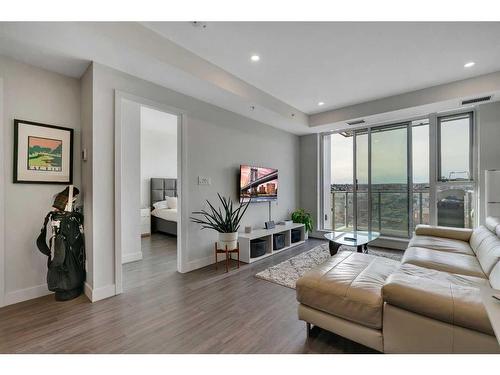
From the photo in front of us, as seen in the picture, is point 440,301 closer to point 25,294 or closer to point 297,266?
point 297,266

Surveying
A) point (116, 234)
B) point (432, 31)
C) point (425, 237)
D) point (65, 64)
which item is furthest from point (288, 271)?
point (65, 64)

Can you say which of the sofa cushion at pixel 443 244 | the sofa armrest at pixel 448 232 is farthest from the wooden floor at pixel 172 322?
the sofa armrest at pixel 448 232

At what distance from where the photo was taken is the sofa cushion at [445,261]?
6.49ft

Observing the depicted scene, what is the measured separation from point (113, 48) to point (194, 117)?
132cm

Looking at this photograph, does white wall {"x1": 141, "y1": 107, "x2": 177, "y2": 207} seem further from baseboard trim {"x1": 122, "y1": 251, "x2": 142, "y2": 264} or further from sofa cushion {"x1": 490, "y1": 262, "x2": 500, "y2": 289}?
sofa cushion {"x1": 490, "y1": 262, "x2": 500, "y2": 289}

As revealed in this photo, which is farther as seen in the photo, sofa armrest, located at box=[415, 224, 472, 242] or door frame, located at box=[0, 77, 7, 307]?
sofa armrest, located at box=[415, 224, 472, 242]

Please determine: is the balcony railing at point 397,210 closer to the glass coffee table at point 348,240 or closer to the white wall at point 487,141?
the white wall at point 487,141

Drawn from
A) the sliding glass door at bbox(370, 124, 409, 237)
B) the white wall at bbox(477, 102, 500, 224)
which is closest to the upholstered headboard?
the sliding glass door at bbox(370, 124, 409, 237)

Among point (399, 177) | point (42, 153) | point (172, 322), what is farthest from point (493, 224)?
point (42, 153)

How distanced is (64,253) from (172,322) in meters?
1.32

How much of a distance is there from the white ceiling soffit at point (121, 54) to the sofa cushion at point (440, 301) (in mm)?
2704

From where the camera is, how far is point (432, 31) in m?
2.17

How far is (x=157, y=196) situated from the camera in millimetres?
6219

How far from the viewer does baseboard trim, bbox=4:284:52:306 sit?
2.22m
